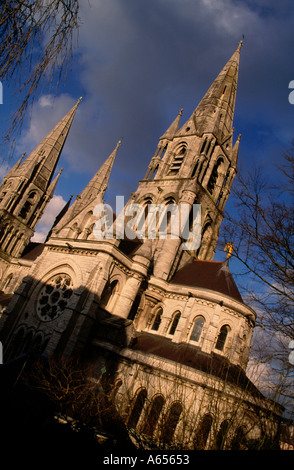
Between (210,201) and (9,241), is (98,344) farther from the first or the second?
(9,241)

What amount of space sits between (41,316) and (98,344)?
447 cm

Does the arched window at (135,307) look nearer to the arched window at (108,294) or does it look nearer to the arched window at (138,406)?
the arched window at (108,294)

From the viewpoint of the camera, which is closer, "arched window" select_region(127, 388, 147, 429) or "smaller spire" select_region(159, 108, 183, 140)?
"arched window" select_region(127, 388, 147, 429)

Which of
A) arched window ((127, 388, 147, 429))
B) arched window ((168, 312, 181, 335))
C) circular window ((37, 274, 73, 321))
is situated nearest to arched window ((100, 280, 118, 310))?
circular window ((37, 274, 73, 321))

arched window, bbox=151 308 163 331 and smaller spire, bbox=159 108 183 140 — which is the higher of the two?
smaller spire, bbox=159 108 183 140

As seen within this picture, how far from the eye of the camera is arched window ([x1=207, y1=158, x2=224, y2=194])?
3038cm

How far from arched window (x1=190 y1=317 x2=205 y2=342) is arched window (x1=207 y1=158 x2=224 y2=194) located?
14.8m

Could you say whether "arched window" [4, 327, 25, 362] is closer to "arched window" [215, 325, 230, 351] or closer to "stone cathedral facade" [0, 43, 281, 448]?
"stone cathedral facade" [0, 43, 281, 448]

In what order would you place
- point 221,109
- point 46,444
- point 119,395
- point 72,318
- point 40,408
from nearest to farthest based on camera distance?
1. point 46,444
2. point 40,408
3. point 119,395
4. point 72,318
5. point 221,109

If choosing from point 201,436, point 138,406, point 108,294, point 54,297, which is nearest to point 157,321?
point 108,294

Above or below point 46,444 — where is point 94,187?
above

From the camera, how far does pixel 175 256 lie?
2384cm
